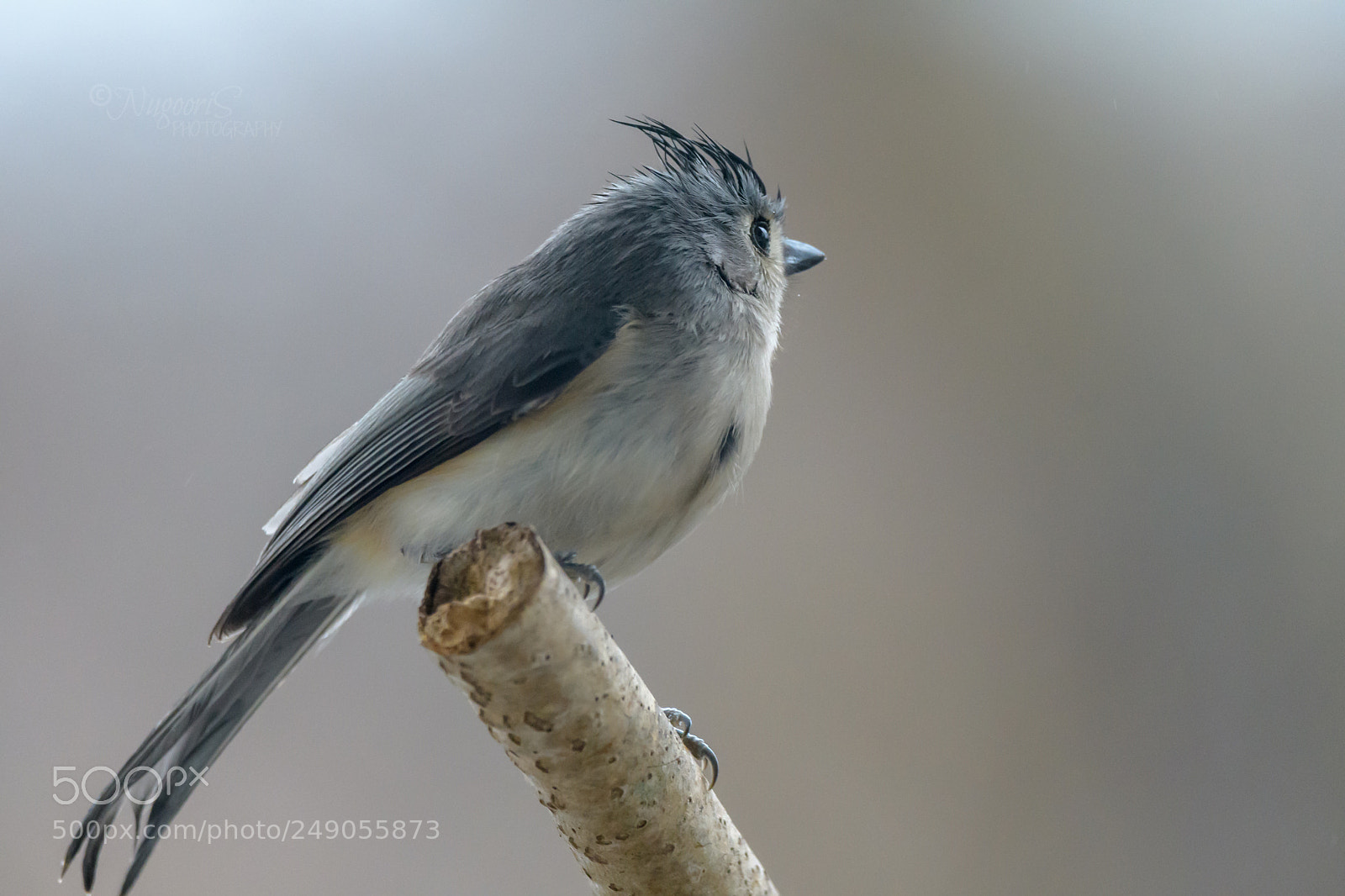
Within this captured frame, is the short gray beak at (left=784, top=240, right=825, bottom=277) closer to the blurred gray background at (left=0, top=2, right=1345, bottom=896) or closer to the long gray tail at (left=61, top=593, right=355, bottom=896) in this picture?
the blurred gray background at (left=0, top=2, right=1345, bottom=896)

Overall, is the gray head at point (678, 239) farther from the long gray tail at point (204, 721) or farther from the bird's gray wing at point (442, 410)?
the long gray tail at point (204, 721)

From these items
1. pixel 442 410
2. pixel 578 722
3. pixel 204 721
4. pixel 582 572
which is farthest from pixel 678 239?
pixel 204 721

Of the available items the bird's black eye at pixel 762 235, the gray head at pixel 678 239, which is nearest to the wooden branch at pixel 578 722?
the gray head at pixel 678 239

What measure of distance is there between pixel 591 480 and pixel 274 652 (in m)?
0.67

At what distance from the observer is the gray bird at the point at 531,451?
4.84 ft

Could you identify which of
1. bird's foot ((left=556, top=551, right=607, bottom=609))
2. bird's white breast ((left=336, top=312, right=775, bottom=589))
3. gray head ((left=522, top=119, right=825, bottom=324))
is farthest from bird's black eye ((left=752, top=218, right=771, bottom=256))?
bird's foot ((left=556, top=551, right=607, bottom=609))

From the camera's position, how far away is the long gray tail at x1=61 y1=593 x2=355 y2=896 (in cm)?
149

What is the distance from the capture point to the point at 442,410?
1.56m

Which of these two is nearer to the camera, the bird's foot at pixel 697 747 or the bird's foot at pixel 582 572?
the bird's foot at pixel 582 572

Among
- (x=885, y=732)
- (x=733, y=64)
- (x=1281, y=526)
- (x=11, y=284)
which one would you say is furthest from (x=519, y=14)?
(x=1281, y=526)

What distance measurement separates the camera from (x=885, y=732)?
113 inches

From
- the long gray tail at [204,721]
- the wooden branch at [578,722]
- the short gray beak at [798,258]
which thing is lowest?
the long gray tail at [204,721]

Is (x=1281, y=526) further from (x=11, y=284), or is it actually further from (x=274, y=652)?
(x=11, y=284)

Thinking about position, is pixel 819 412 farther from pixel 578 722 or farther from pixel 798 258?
pixel 578 722
